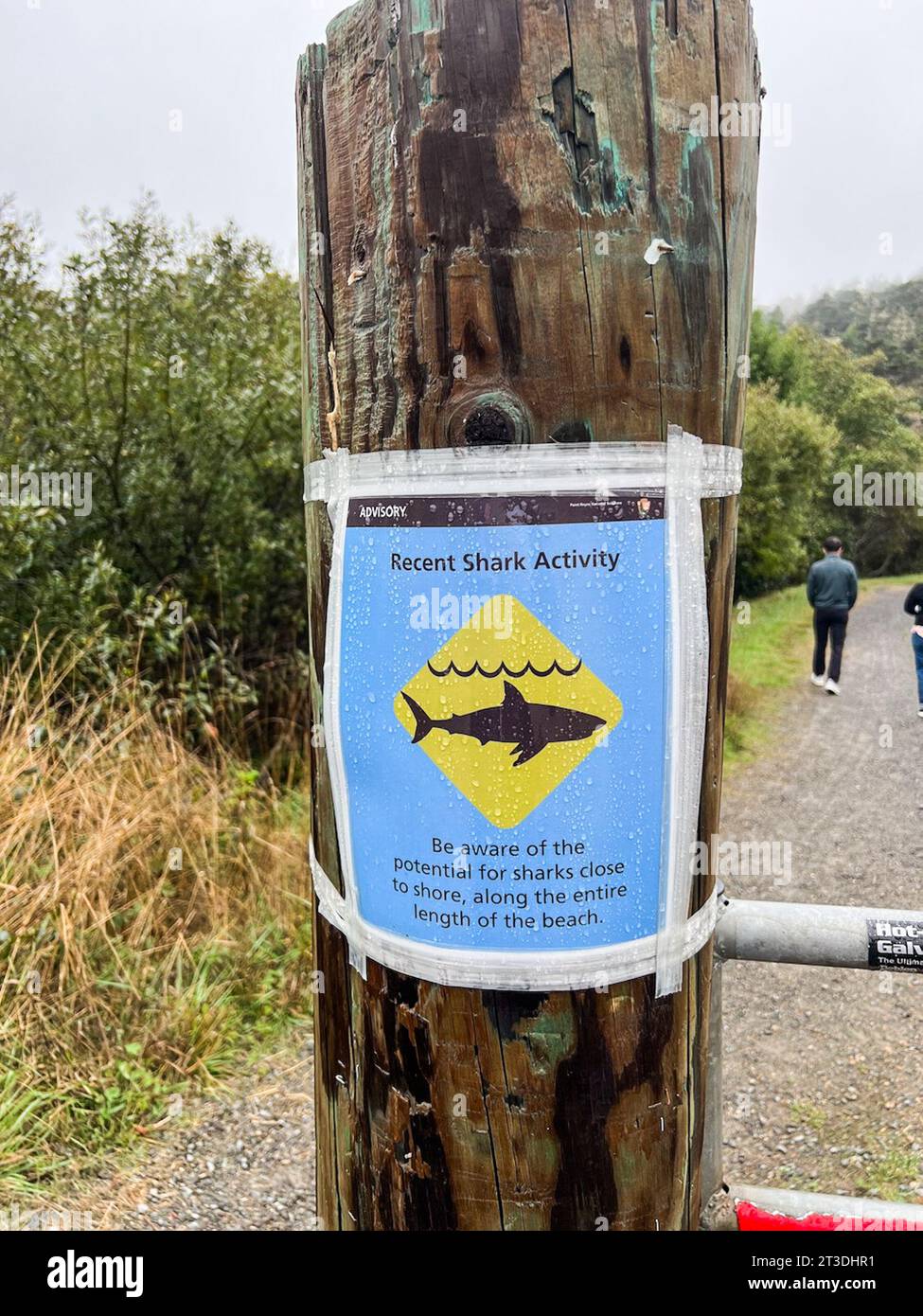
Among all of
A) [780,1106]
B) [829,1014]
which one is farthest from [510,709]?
[829,1014]

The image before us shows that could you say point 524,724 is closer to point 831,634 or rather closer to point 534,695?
point 534,695

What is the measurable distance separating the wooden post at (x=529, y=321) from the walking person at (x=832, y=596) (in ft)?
29.0

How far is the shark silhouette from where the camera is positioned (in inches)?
45.2

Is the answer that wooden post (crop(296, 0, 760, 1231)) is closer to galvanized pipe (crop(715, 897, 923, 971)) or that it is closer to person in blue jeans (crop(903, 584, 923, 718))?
galvanized pipe (crop(715, 897, 923, 971))

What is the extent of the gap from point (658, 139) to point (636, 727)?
0.72 meters

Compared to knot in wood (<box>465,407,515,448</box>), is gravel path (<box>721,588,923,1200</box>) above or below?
below

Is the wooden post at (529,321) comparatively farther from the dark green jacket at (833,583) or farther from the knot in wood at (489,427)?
the dark green jacket at (833,583)

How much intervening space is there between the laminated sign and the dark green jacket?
8996 millimetres

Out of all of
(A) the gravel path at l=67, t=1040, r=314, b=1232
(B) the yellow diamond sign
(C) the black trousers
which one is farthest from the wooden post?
(C) the black trousers

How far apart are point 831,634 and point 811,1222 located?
9466 mm

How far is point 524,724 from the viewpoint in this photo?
1.15m

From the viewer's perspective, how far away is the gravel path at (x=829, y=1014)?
3.24 meters

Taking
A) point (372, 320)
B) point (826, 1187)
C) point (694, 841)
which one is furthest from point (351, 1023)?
point (826, 1187)

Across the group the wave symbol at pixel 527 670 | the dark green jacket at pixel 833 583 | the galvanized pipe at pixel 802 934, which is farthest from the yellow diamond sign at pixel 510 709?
the dark green jacket at pixel 833 583
